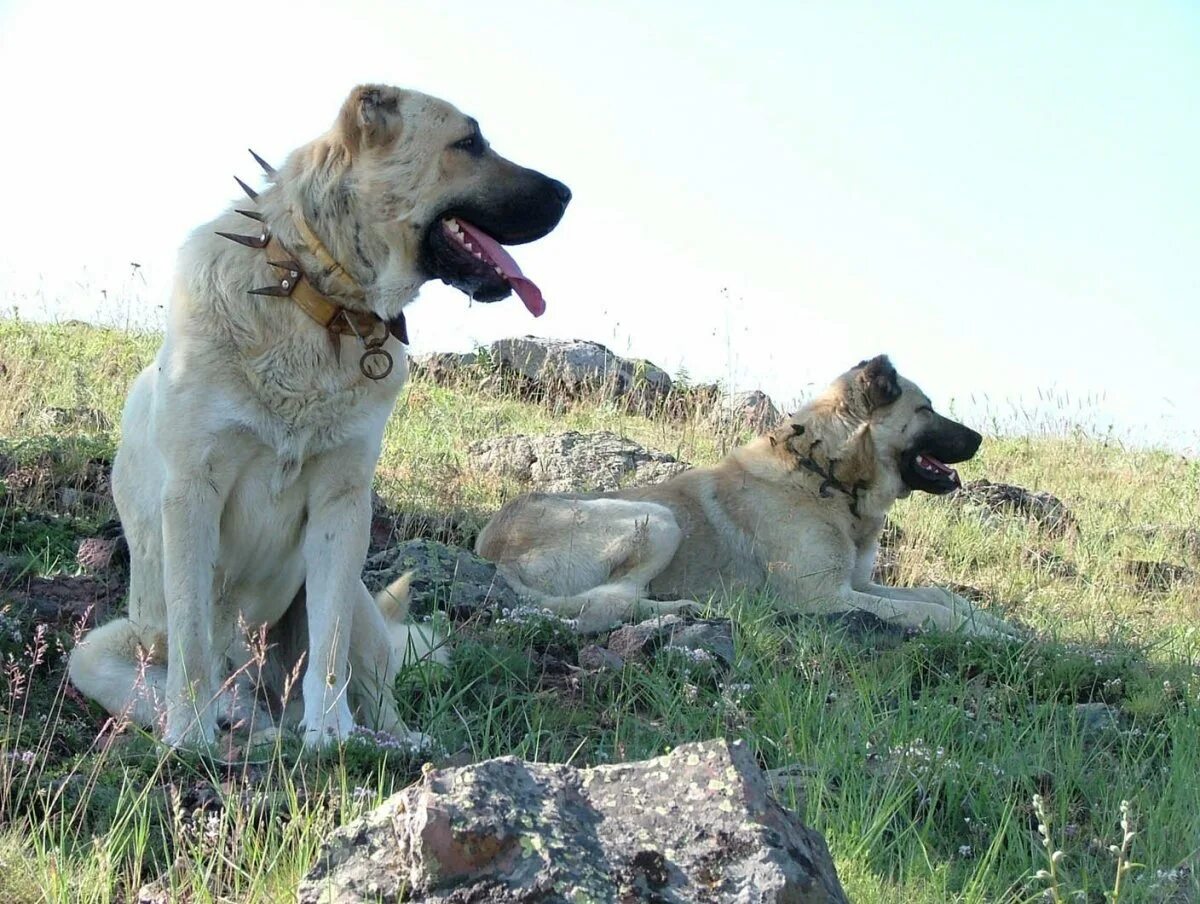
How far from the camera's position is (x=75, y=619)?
14.3 ft

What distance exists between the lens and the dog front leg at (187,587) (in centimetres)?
345

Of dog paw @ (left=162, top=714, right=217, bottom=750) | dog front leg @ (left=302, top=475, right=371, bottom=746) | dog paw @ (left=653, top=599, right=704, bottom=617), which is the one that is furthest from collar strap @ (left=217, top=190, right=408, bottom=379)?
dog paw @ (left=653, top=599, right=704, bottom=617)

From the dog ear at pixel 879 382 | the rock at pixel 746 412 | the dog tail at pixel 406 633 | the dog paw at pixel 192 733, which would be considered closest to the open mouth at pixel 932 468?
the dog ear at pixel 879 382

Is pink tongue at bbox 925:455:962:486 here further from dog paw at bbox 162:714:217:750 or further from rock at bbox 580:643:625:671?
dog paw at bbox 162:714:217:750

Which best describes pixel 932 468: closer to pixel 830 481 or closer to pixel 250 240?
pixel 830 481

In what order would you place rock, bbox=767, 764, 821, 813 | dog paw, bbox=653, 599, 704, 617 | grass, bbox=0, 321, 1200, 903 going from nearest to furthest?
grass, bbox=0, 321, 1200, 903
rock, bbox=767, 764, 821, 813
dog paw, bbox=653, 599, 704, 617

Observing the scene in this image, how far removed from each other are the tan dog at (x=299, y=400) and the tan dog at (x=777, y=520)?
A: 96.0 inches

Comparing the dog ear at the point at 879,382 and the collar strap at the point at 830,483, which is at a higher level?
the dog ear at the point at 879,382

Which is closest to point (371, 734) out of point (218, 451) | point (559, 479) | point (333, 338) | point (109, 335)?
point (218, 451)

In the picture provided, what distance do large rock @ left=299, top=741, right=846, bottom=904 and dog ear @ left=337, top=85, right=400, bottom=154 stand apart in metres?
2.28

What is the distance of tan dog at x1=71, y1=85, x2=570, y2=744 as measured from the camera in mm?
3475

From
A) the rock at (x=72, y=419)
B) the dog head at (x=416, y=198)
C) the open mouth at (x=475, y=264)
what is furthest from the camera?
the rock at (x=72, y=419)

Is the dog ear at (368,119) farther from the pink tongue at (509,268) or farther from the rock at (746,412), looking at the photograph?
the rock at (746,412)

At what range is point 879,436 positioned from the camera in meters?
7.22
